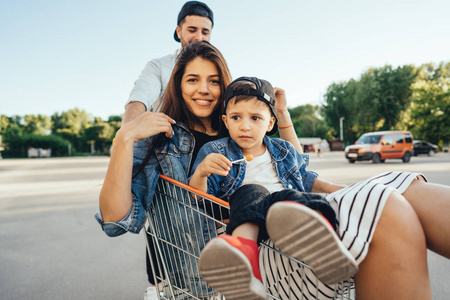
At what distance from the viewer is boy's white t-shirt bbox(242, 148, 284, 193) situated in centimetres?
187

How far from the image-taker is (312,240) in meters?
1.02

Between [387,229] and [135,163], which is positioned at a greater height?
[135,163]

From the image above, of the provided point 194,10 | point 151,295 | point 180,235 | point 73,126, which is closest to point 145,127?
point 180,235

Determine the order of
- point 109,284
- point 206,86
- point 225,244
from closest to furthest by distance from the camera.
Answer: point 225,244, point 206,86, point 109,284

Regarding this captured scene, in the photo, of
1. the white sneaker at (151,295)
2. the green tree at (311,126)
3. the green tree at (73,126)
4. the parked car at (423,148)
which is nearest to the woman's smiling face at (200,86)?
the white sneaker at (151,295)

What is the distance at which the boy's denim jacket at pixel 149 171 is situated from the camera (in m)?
1.55

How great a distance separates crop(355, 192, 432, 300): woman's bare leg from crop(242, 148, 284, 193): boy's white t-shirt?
0.77 m

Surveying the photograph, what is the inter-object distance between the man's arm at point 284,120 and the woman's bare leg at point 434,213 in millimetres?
→ 1087

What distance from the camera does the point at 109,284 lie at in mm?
3051

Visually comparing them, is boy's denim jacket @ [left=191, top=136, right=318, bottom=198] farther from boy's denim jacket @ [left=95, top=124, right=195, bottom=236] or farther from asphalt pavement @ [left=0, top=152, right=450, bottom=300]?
asphalt pavement @ [left=0, top=152, right=450, bottom=300]

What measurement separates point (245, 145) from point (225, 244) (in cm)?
96

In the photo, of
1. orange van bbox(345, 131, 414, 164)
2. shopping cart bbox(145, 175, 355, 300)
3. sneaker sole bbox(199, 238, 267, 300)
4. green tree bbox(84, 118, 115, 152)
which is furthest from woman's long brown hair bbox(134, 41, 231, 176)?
green tree bbox(84, 118, 115, 152)

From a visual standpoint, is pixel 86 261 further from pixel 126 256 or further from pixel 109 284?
pixel 109 284

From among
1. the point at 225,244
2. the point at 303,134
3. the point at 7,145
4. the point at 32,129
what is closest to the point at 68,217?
the point at 225,244
